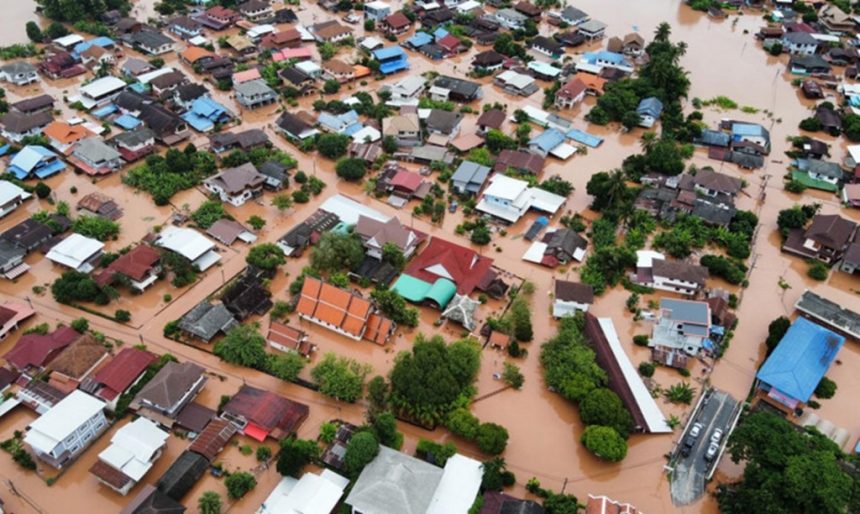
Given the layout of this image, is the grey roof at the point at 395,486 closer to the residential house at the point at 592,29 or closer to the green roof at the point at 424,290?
the green roof at the point at 424,290

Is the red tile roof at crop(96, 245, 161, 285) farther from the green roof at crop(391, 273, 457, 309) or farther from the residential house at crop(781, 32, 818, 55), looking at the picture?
the residential house at crop(781, 32, 818, 55)

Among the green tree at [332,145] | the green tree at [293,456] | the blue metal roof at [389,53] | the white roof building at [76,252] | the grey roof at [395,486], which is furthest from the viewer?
the blue metal roof at [389,53]

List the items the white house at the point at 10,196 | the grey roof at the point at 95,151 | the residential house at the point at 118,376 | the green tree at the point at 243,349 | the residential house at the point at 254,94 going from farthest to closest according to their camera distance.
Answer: the residential house at the point at 254,94 → the grey roof at the point at 95,151 → the white house at the point at 10,196 → the green tree at the point at 243,349 → the residential house at the point at 118,376

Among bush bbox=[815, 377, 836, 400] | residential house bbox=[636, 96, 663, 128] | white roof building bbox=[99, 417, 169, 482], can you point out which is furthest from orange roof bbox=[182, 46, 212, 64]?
bush bbox=[815, 377, 836, 400]

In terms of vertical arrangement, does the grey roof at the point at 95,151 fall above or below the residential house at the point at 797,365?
below

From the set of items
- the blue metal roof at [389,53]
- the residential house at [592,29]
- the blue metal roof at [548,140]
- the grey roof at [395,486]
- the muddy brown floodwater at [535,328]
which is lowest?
the muddy brown floodwater at [535,328]

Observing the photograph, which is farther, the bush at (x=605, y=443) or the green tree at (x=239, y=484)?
the bush at (x=605, y=443)

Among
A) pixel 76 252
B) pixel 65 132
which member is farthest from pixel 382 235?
pixel 65 132

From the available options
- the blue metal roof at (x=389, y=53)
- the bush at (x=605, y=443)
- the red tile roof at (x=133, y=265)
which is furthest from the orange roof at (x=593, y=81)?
the red tile roof at (x=133, y=265)
